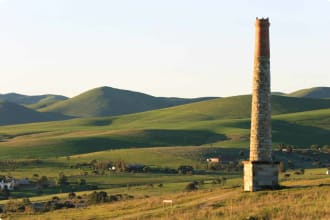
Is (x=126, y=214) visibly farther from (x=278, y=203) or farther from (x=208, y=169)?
(x=208, y=169)

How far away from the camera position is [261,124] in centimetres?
4816

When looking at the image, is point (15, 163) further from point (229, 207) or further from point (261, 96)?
point (229, 207)

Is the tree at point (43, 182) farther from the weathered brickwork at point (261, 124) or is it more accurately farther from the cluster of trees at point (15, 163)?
the weathered brickwork at point (261, 124)

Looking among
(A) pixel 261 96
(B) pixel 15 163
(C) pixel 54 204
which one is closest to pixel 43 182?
(B) pixel 15 163

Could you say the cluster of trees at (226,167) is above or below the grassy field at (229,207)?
above

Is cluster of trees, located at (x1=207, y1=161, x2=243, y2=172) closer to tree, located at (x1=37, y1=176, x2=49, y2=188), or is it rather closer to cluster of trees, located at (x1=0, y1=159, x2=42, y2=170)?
cluster of trees, located at (x1=0, y1=159, x2=42, y2=170)

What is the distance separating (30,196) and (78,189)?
28.7 feet

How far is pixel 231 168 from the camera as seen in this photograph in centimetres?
12419

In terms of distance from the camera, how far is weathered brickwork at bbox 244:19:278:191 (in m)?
47.8

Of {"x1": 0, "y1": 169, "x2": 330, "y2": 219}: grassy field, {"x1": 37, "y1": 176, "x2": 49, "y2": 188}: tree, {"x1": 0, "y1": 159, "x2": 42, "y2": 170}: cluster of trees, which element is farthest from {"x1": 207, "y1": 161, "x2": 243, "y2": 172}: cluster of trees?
{"x1": 0, "y1": 169, "x2": 330, "y2": 219}: grassy field

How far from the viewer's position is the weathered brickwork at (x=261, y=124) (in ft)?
157

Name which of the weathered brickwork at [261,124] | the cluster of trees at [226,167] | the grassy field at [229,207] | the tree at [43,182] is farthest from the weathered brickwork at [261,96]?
the cluster of trees at [226,167]

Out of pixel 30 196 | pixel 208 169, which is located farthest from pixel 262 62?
pixel 208 169

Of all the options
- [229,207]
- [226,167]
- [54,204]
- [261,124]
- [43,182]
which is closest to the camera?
[229,207]
